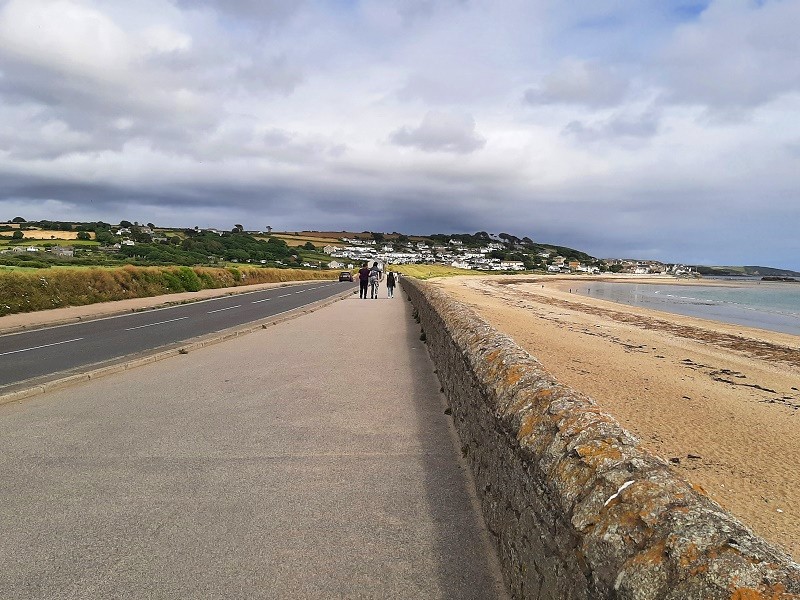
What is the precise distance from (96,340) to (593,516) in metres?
14.9

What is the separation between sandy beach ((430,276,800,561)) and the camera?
552cm

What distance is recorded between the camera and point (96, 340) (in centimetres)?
1462

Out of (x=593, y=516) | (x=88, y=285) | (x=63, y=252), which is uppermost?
(x=593, y=516)

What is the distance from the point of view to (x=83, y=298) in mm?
25562

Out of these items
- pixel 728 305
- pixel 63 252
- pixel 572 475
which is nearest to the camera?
pixel 572 475

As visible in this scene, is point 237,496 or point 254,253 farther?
point 254,253

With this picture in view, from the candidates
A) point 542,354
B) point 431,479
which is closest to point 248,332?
point 542,354

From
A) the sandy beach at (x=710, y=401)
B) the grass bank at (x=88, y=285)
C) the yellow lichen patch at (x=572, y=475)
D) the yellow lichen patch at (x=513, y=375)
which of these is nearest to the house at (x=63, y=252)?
the grass bank at (x=88, y=285)

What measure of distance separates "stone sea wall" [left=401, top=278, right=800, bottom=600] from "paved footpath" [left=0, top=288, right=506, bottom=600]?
63 cm

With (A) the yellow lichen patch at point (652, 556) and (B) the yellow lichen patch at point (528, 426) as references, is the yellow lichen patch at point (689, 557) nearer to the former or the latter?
(A) the yellow lichen patch at point (652, 556)

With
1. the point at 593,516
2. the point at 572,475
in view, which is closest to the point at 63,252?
the point at 572,475

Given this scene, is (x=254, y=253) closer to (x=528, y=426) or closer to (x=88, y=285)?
(x=88, y=285)

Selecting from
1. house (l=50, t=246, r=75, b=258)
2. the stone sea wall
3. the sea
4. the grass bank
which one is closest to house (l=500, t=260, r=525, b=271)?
the sea

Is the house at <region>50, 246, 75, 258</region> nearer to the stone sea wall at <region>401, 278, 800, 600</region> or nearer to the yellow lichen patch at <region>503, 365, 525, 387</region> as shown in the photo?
the yellow lichen patch at <region>503, 365, 525, 387</region>
